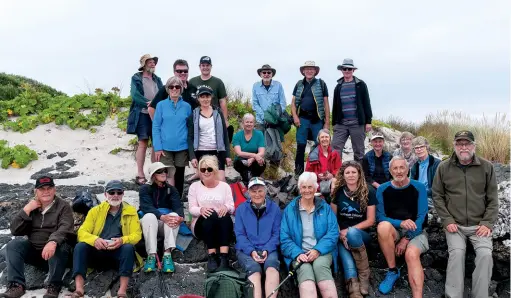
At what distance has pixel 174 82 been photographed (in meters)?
7.09

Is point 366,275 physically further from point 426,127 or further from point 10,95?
point 10,95

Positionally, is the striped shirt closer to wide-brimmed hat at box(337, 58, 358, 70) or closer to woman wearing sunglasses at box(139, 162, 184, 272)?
wide-brimmed hat at box(337, 58, 358, 70)

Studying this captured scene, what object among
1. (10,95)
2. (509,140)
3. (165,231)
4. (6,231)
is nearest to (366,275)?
(165,231)

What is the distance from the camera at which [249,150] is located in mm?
7703

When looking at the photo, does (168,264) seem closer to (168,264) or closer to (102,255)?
(168,264)

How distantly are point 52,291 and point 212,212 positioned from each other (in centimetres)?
216

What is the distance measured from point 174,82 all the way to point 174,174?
1462 mm

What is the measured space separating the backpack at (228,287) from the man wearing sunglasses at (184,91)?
134 inches

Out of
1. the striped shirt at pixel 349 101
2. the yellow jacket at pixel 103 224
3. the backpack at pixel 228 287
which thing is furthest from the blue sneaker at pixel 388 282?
the yellow jacket at pixel 103 224

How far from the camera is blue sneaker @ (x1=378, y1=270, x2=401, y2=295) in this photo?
5938 millimetres

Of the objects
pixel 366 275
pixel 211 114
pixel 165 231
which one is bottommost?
→ pixel 366 275

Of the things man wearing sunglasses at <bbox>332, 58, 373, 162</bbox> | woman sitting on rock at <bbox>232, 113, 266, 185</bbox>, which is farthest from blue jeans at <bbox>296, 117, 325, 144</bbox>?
woman sitting on rock at <bbox>232, 113, 266, 185</bbox>

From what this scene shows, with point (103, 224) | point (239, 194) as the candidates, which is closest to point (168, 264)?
point (103, 224)

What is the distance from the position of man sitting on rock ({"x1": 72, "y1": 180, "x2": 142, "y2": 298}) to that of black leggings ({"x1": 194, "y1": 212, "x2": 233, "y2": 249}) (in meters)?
0.84
